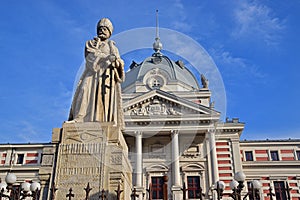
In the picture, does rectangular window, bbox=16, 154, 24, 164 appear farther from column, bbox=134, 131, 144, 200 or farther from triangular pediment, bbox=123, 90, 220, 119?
column, bbox=134, 131, 144, 200

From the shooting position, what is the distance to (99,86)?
7.89 meters

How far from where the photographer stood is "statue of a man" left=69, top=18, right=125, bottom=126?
769 centimetres

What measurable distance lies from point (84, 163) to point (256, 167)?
128 ft

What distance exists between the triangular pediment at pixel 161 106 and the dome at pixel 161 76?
6057 millimetres

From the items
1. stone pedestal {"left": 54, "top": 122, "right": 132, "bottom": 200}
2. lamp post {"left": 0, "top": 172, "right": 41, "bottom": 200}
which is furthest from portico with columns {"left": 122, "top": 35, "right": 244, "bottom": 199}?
stone pedestal {"left": 54, "top": 122, "right": 132, "bottom": 200}

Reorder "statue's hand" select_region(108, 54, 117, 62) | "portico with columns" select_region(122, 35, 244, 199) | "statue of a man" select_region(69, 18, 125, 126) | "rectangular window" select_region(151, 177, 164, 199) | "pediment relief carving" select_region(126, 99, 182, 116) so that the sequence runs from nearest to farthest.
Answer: "statue of a man" select_region(69, 18, 125, 126) < "statue's hand" select_region(108, 54, 117, 62) < "rectangular window" select_region(151, 177, 164, 199) < "portico with columns" select_region(122, 35, 244, 199) < "pediment relief carving" select_region(126, 99, 182, 116)

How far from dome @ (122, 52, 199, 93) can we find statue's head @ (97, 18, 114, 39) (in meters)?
39.6

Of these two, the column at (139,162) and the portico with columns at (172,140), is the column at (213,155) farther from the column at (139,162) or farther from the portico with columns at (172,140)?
the column at (139,162)

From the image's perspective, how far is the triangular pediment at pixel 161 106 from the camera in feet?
135

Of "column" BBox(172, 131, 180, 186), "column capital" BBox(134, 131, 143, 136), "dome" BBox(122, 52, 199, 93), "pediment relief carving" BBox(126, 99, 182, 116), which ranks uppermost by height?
"dome" BBox(122, 52, 199, 93)

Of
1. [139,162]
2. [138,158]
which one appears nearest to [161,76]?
[138,158]

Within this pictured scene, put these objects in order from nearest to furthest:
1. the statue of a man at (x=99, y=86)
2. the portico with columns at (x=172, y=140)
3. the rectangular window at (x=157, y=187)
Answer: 1. the statue of a man at (x=99, y=86)
2. the rectangular window at (x=157, y=187)
3. the portico with columns at (x=172, y=140)

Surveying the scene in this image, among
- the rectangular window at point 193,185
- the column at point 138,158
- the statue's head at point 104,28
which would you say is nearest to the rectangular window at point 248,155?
the rectangular window at point 193,185

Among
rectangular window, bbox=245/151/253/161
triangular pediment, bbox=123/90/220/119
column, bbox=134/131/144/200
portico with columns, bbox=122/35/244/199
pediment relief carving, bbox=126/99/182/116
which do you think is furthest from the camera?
rectangular window, bbox=245/151/253/161
